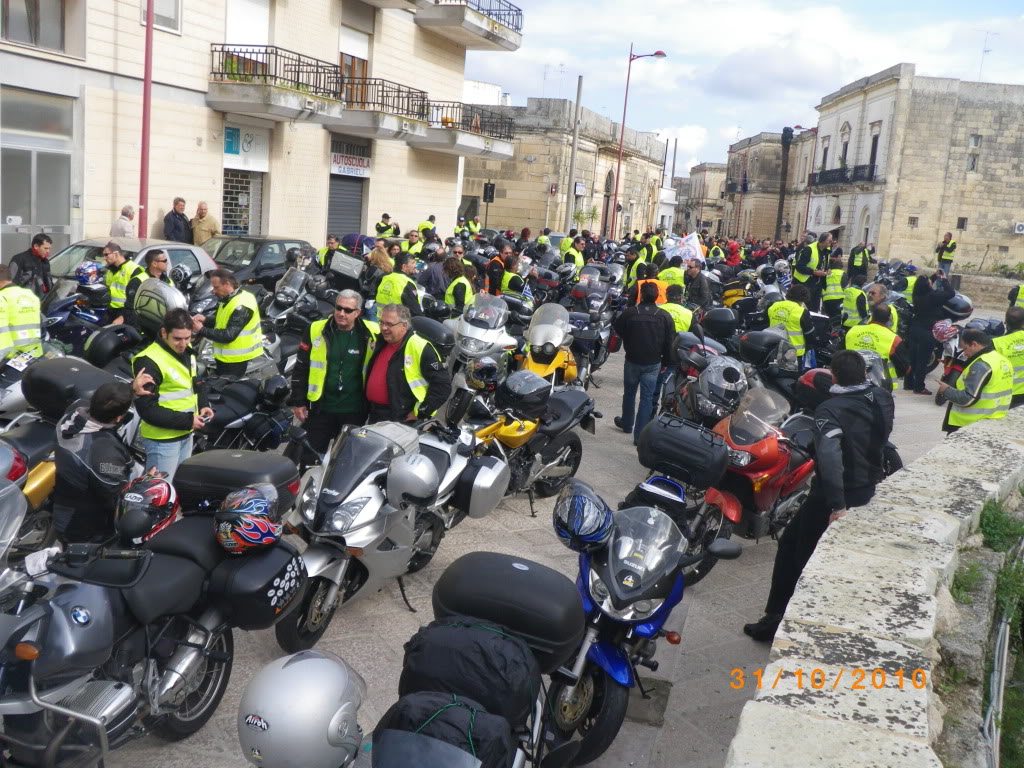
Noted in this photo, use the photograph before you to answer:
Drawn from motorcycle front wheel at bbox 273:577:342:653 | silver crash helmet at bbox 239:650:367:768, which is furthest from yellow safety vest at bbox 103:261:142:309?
silver crash helmet at bbox 239:650:367:768

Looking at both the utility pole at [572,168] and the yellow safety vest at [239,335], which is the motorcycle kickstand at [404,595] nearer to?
the yellow safety vest at [239,335]

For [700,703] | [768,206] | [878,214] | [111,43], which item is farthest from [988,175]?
[700,703]

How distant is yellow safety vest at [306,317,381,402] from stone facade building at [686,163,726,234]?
9183 cm

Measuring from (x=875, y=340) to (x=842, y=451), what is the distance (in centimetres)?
449

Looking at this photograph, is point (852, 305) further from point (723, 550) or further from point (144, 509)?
point (144, 509)

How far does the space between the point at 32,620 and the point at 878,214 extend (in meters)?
48.4

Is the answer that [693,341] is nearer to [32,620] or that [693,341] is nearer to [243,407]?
[243,407]

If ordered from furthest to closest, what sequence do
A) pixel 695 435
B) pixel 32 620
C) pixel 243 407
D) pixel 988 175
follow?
pixel 988 175
pixel 243 407
pixel 695 435
pixel 32 620

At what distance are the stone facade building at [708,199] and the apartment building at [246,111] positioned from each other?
70.3 metres

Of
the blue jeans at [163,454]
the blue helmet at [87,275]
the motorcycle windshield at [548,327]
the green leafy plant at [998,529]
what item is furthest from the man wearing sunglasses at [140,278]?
the green leafy plant at [998,529]

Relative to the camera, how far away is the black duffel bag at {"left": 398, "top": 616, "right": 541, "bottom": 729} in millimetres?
3111

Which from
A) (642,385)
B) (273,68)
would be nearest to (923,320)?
(642,385)

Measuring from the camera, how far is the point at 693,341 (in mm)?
9391
